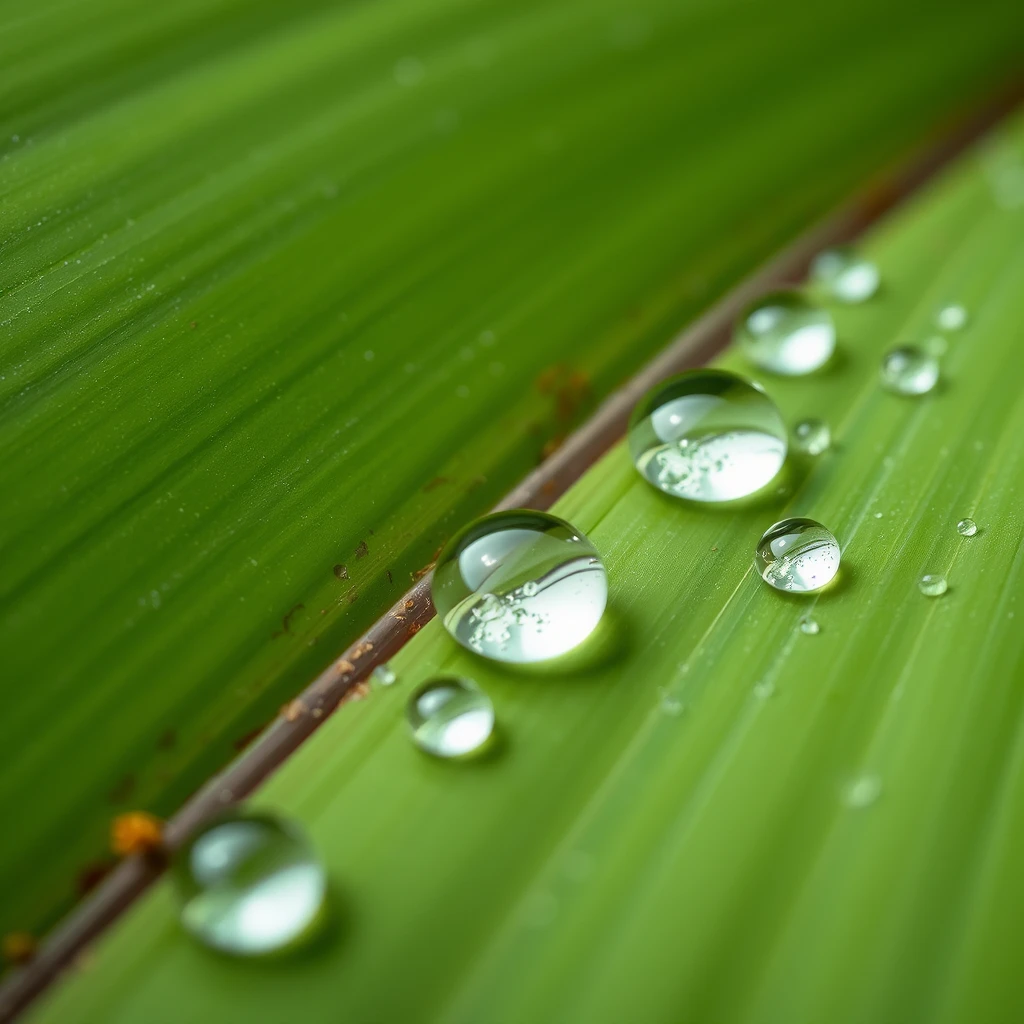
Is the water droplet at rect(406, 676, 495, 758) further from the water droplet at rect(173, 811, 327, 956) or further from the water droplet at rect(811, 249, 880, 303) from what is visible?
the water droplet at rect(811, 249, 880, 303)

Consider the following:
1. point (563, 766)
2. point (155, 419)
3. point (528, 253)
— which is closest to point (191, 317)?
point (155, 419)

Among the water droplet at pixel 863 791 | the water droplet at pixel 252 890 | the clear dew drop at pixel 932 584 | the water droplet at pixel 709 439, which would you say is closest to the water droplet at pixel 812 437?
the water droplet at pixel 709 439

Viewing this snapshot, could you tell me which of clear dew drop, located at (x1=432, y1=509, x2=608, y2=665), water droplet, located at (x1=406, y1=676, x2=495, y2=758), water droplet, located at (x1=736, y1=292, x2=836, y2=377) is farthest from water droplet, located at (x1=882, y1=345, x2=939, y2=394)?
water droplet, located at (x1=406, y1=676, x2=495, y2=758)

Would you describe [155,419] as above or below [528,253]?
below

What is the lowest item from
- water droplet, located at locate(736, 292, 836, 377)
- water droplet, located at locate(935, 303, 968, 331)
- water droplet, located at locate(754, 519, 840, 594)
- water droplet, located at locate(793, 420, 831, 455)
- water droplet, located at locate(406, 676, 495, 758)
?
water droplet, located at locate(406, 676, 495, 758)

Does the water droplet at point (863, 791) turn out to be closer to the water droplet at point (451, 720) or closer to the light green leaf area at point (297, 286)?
the water droplet at point (451, 720)

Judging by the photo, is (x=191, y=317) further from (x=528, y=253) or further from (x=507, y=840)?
(x=507, y=840)

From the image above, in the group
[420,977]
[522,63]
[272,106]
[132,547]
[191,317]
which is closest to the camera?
[420,977]
